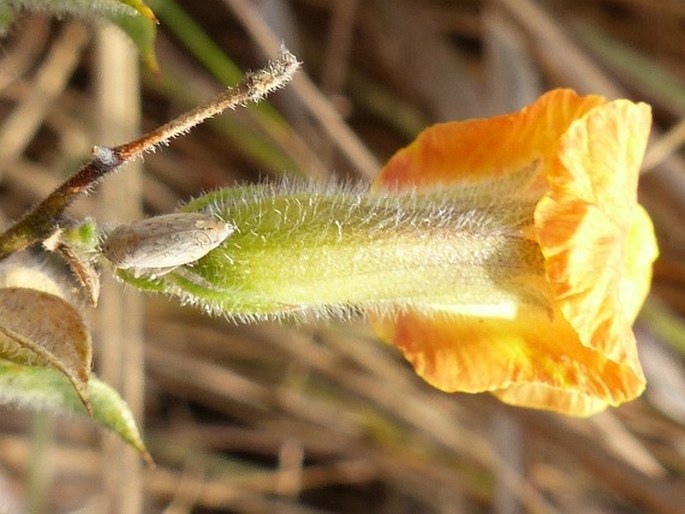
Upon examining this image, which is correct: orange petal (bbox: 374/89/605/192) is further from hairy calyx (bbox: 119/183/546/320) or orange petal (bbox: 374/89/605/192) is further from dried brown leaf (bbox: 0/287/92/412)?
dried brown leaf (bbox: 0/287/92/412)

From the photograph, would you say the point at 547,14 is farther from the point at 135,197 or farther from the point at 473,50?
the point at 135,197

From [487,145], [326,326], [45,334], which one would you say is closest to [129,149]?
[45,334]

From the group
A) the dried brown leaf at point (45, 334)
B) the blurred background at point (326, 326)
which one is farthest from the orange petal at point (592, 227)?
the blurred background at point (326, 326)

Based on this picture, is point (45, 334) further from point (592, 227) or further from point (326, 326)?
point (326, 326)

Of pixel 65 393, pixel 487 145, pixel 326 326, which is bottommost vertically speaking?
pixel 65 393

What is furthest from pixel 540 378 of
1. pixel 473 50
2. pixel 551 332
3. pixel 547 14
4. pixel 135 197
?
pixel 473 50

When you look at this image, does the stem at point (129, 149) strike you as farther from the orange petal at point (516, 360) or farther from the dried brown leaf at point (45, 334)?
the orange petal at point (516, 360)

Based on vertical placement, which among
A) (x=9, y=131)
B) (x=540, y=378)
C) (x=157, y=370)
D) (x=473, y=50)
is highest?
(x=473, y=50)
